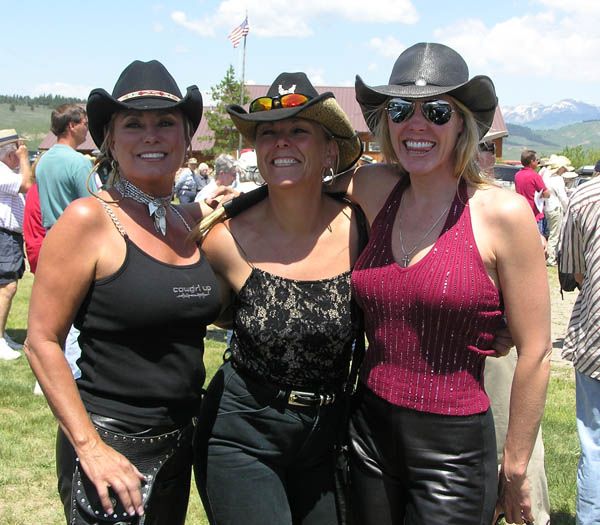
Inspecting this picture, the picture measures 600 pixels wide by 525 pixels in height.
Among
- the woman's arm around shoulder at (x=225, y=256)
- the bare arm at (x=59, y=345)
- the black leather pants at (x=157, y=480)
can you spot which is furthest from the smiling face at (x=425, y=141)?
the black leather pants at (x=157, y=480)

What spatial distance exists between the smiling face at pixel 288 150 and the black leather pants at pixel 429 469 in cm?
94

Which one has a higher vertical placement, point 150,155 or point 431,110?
point 431,110

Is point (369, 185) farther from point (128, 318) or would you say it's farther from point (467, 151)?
point (128, 318)

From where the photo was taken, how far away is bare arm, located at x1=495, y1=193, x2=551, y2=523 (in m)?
2.31

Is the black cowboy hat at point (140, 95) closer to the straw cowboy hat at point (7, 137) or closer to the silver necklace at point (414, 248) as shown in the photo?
the silver necklace at point (414, 248)

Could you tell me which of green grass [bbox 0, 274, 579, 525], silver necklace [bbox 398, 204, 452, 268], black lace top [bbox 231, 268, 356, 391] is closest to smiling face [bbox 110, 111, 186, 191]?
black lace top [bbox 231, 268, 356, 391]

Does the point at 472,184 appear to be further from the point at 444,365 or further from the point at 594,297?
the point at 594,297

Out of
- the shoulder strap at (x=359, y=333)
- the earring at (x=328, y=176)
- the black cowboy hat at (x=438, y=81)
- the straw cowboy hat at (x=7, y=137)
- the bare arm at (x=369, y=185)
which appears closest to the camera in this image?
the black cowboy hat at (x=438, y=81)

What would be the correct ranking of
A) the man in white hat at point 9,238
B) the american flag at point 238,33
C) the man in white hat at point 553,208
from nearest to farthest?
1. the man in white hat at point 9,238
2. the man in white hat at point 553,208
3. the american flag at point 238,33

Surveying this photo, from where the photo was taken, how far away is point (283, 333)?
259 cm

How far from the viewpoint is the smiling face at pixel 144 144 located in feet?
8.50

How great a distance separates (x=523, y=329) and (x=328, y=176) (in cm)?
111

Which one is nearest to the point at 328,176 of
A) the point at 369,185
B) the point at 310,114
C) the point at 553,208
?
the point at 369,185

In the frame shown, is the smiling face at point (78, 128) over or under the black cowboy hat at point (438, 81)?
under
